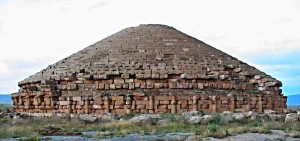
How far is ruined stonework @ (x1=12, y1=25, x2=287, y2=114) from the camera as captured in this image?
25.6 metres

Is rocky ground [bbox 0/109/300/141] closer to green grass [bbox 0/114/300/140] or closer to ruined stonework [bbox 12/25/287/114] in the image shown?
green grass [bbox 0/114/300/140]

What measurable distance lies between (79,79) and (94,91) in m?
1.19

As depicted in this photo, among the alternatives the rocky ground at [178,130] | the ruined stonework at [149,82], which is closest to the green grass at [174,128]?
the rocky ground at [178,130]

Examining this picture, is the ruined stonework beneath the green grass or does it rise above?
above

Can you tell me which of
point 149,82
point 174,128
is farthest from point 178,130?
point 149,82

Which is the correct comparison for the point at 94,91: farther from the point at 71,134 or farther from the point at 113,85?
the point at 71,134

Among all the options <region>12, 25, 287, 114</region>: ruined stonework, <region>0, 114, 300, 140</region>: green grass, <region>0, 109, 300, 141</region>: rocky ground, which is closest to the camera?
<region>0, 109, 300, 141</region>: rocky ground

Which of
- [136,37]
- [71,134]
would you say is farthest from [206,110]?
[71,134]

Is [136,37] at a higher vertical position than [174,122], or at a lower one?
higher

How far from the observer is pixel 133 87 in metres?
26.0

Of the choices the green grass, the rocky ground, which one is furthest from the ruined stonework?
the green grass

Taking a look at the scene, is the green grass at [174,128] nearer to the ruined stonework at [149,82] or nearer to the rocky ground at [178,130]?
the rocky ground at [178,130]

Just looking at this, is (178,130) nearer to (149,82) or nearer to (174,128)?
(174,128)

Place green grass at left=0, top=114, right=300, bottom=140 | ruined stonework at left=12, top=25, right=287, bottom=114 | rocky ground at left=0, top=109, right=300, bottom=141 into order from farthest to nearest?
ruined stonework at left=12, top=25, right=287, bottom=114 → green grass at left=0, top=114, right=300, bottom=140 → rocky ground at left=0, top=109, right=300, bottom=141
